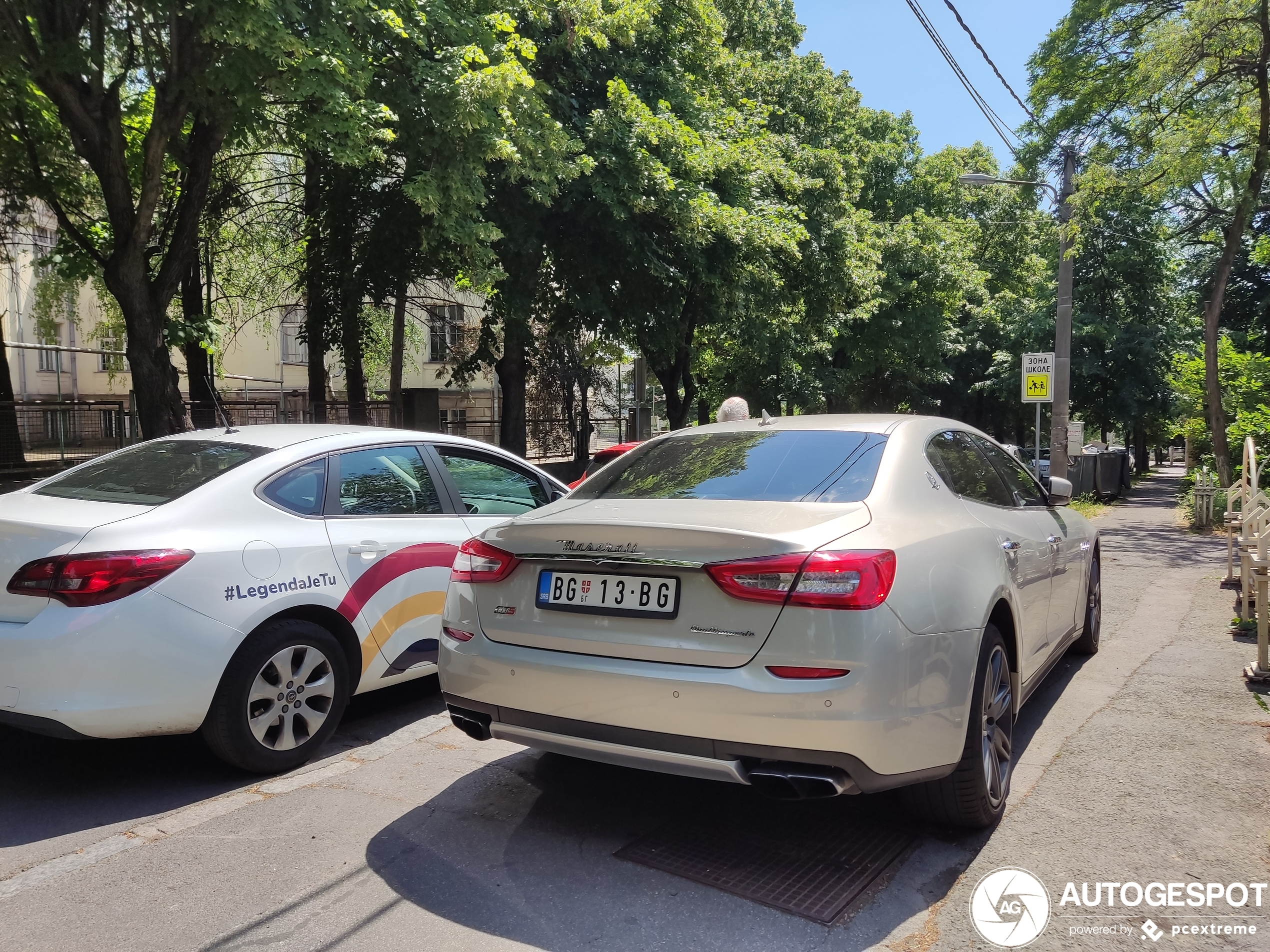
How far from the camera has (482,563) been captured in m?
3.64

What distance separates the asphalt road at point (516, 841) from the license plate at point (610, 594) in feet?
2.98

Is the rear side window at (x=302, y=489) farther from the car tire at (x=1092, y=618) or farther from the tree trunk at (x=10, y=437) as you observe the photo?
the tree trunk at (x=10, y=437)

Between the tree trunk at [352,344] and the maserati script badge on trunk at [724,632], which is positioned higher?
the tree trunk at [352,344]

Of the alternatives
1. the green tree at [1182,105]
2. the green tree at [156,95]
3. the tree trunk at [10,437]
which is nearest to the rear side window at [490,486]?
the green tree at [156,95]

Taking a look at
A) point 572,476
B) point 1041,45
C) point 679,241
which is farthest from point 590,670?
point 1041,45

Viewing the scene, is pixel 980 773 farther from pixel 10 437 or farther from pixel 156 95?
pixel 10 437

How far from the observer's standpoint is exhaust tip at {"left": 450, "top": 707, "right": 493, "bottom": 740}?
11.7 ft

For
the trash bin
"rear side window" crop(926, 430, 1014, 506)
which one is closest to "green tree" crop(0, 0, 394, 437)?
"rear side window" crop(926, 430, 1014, 506)

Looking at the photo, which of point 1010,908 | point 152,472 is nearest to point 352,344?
point 152,472

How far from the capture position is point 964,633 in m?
3.32

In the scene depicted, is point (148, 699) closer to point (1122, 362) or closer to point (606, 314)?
Result: point (606, 314)

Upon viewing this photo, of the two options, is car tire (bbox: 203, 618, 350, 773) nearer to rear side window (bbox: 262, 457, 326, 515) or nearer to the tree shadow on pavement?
rear side window (bbox: 262, 457, 326, 515)

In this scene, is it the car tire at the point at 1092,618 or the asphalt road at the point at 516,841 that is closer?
the asphalt road at the point at 516,841

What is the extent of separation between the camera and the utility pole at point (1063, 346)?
1549 centimetres
